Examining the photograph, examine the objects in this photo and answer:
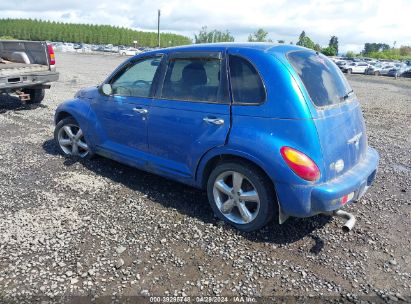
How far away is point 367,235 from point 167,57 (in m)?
2.95

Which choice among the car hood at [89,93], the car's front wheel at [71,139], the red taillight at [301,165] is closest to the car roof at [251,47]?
the red taillight at [301,165]

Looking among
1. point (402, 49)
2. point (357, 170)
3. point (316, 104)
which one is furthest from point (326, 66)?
point (402, 49)

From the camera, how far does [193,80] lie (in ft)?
12.3

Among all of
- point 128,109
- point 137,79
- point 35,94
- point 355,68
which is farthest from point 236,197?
point 355,68

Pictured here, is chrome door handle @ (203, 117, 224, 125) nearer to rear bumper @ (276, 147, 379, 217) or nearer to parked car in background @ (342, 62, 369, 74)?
rear bumper @ (276, 147, 379, 217)

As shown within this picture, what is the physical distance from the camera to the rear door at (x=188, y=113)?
3.46 m

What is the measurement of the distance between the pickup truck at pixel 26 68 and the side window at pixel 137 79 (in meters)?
4.45

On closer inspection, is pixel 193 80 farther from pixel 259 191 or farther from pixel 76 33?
pixel 76 33

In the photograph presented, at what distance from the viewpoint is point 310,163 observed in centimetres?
297

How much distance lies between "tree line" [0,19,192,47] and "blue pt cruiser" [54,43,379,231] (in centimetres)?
12425

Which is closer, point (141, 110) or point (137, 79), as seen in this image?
point (141, 110)

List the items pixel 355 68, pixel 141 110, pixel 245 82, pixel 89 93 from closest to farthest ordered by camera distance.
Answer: pixel 245 82, pixel 141 110, pixel 89 93, pixel 355 68

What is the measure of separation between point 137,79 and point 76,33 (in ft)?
451

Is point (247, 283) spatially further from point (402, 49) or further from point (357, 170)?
point (402, 49)
